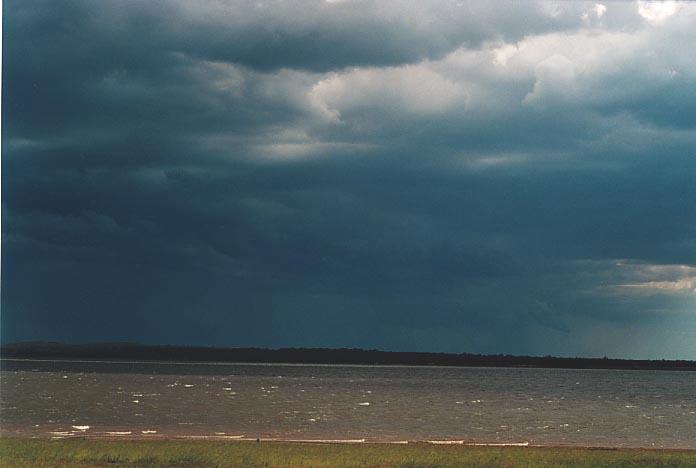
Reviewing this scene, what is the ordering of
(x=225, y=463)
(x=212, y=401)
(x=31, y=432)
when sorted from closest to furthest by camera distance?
(x=225, y=463)
(x=31, y=432)
(x=212, y=401)

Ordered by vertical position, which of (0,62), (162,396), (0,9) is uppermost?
(0,9)

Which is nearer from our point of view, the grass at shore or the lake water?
the grass at shore

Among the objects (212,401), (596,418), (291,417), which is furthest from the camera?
(212,401)

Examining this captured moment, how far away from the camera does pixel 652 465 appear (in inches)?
1321

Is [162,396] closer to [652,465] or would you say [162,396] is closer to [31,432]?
[31,432]

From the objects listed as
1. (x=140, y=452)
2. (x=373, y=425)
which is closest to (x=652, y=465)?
(x=140, y=452)

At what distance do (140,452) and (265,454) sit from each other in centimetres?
538

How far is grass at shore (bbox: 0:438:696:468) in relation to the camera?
3250 cm

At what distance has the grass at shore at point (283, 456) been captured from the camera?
32500 mm

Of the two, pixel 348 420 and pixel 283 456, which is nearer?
pixel 283 456

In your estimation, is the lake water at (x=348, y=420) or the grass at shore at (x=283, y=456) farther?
the lake water at (x=348, y=420)

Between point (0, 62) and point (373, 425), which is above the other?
Answer: point (0, 62)

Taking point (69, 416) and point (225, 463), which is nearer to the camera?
point (225, 463)

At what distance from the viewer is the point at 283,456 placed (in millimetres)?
35031
